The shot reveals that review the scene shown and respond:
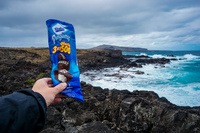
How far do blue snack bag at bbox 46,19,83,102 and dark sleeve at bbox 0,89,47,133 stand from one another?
994 millimetres

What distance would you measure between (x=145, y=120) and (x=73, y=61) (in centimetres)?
338

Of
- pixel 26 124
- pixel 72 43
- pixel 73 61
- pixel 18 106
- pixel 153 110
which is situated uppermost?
pixel 72 43

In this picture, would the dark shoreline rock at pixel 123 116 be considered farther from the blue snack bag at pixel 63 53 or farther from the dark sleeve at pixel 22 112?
the dark sleeve at pixel 22 112

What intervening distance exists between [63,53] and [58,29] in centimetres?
44

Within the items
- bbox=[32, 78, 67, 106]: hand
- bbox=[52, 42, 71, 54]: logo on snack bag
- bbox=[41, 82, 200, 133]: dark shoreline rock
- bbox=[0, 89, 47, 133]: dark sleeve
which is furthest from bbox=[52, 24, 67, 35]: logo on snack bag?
bbox=[41, 82, 200, 133]: dark shoreline rock

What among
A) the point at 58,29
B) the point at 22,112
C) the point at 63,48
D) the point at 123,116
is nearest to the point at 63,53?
the point at 63,48

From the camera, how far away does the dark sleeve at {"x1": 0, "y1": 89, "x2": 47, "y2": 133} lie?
109 centimetres

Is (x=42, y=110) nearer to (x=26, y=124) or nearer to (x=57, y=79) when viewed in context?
(x=26, y=124)

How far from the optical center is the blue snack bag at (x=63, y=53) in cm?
237

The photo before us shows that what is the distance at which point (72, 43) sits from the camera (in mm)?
2438

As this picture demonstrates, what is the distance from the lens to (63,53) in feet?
7.83

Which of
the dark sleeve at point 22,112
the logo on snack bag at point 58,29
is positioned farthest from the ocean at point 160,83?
the dark sleeve at point 22,112

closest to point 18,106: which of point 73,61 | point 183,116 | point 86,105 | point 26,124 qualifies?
point 26,124

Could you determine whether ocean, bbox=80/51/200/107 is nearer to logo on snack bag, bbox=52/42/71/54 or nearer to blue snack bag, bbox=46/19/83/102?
blue snack bag, bbox=46/19/83/102
